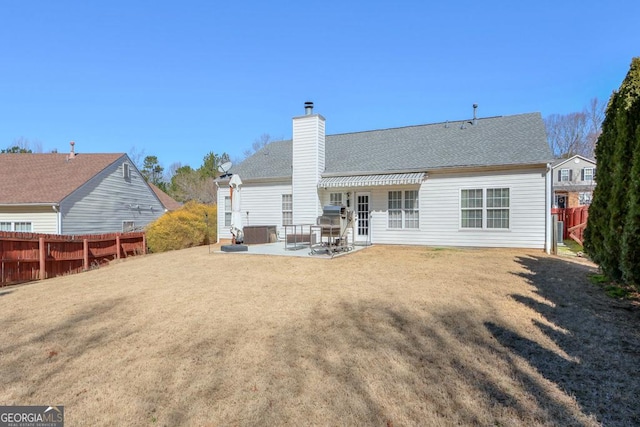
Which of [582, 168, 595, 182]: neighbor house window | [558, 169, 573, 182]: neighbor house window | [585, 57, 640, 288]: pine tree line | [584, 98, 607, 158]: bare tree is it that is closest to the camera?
[585, 57, 640, 288]: pine tree line

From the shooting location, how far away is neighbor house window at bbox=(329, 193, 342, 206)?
50.1 ft

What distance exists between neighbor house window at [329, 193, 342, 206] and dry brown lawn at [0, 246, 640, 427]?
8.12 meters

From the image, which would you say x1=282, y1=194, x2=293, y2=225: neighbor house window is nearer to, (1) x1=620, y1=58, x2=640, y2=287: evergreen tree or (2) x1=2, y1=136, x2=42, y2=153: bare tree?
(1) x1=620, y1=58, x2=640, y2=287: evergreen tree

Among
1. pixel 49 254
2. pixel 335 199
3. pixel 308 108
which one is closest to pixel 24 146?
pixel 49 254

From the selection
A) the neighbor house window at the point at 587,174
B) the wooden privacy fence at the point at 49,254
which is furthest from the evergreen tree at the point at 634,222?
the neighbor house window at the point at 587,174

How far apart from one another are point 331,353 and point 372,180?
10.8 m

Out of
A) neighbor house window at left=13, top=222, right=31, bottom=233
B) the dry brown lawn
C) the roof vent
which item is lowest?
the dry brown lawn

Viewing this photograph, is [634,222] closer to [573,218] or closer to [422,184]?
[422,184]

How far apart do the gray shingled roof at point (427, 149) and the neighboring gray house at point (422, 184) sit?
4 cm

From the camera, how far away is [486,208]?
12.9 m

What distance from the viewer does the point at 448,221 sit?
44.1 feet

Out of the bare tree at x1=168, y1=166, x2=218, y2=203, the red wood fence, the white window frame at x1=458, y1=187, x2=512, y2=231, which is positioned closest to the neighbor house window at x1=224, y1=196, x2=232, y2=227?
the white window frame at x1=458, y1=187, x2=512, y2=231

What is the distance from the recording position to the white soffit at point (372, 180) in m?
13.3

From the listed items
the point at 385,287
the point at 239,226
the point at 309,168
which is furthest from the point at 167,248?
the point at 385,287
